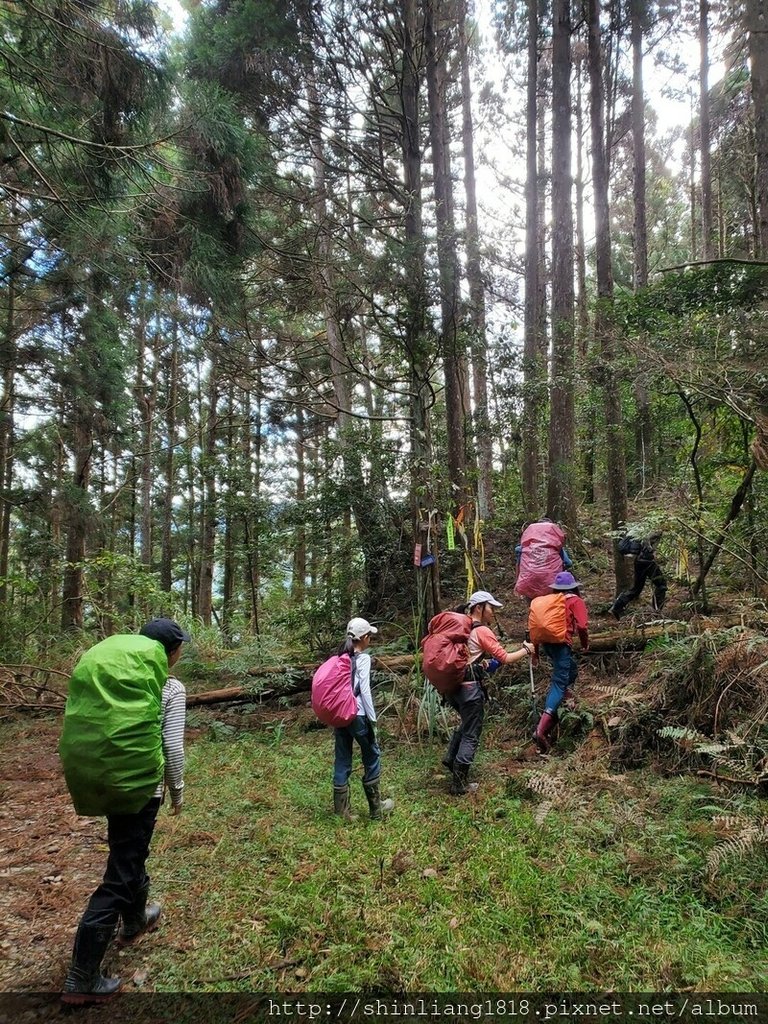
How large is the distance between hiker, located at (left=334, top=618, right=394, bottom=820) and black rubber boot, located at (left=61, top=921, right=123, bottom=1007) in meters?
2.24

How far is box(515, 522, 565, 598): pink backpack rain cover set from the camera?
6734 millimetres

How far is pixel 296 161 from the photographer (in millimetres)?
11656

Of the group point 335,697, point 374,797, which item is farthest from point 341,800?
point 335,697

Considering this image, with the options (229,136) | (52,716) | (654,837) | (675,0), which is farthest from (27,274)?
(675,0)

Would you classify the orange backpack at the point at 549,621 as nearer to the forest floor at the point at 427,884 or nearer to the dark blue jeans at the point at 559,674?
the dark blue jeans at the point at 559,674

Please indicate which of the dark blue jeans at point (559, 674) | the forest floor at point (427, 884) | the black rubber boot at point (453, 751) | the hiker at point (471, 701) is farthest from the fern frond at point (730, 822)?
the black rubber boot at point (453, 751)

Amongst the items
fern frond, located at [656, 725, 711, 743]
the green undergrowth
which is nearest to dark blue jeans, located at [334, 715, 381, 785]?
the green undergrowth

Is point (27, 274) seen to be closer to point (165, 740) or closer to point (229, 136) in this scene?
point (229, 136)

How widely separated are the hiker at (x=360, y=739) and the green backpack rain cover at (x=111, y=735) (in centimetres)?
204

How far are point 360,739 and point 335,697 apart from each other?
20.6 inches

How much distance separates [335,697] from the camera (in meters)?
4.61

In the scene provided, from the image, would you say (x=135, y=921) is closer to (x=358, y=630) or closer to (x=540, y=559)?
(x=358, y=630)

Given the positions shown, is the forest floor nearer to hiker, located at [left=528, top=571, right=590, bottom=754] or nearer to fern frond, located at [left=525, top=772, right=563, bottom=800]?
fern frond, located at [left=525, top=772, right=563, bottom=800]

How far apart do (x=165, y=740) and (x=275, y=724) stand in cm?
483
